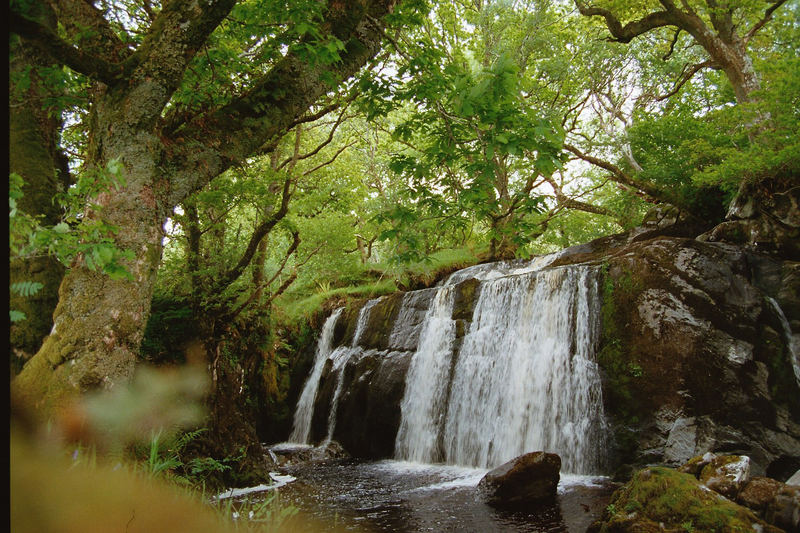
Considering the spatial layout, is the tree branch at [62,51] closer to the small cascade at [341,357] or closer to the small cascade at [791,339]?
the small cascade at [791,339]

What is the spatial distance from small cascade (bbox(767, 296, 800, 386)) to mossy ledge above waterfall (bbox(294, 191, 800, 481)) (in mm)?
23

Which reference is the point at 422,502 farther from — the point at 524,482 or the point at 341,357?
the point at 341,357

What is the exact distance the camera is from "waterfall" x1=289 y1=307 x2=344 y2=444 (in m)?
12.9

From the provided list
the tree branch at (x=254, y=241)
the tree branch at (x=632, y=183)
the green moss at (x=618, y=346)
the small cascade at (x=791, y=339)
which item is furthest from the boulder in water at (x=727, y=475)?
the tree branch at (x=632, y=183)

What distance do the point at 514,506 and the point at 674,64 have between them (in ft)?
48.2

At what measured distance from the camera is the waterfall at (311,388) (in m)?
12.9

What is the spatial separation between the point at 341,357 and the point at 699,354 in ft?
30.4

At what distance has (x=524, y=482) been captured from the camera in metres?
6.45

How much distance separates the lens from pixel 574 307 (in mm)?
9578

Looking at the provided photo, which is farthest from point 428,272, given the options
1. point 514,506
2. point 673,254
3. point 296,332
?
point 514,506

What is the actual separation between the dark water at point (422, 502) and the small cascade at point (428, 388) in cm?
116

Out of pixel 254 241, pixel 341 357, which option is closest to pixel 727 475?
pixel 254 241

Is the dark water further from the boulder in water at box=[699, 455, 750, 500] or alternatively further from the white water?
the boulder in water at box=[699, 455, 750, 500]

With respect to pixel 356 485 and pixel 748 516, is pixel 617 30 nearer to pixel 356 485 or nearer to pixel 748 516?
pixel 748 516
